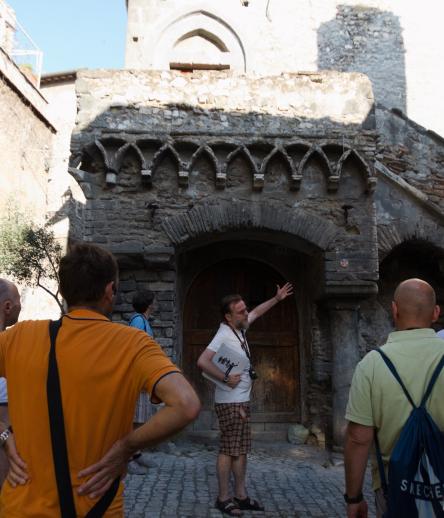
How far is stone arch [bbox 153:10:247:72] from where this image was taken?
12062 millimetres

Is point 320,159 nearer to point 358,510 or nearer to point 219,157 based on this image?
point 219,157

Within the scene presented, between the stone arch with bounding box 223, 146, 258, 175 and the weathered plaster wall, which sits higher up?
the weathered plaster wall

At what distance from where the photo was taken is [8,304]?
2514mm

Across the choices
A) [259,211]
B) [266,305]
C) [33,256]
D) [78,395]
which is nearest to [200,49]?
[33,256]

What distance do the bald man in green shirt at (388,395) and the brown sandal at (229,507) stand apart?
1870mm

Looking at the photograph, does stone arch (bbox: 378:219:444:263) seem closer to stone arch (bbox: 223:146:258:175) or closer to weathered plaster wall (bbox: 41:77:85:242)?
stone arch (bbox: 223:146:258:175)

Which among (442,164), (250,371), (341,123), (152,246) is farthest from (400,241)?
(250,371)

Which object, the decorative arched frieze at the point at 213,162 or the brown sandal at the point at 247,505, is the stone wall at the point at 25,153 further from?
the brown sandal at the point at 247,505

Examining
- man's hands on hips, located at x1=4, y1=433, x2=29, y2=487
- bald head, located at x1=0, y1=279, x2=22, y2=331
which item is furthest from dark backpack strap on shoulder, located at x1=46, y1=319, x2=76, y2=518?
bald head, located at x1=0, y1=279, x2=22, y2=331

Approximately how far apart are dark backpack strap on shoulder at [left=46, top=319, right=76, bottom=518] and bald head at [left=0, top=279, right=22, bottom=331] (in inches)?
41.4

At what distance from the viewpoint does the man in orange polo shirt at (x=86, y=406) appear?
1482 millimetres

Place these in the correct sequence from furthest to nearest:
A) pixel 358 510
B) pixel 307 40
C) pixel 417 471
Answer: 1. pixel 307 40
2. pixel 358 510
3. pixel 417 471

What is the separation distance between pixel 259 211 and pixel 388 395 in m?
4.52

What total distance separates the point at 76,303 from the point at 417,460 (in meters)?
1.40
